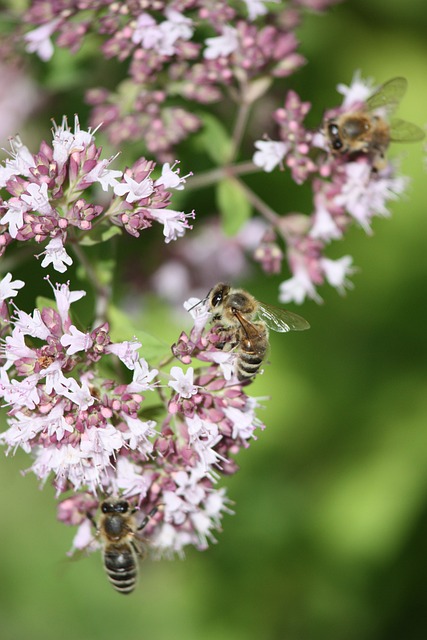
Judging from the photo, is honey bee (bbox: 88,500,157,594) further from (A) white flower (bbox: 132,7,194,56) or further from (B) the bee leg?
(A) white flower (bbox: 132,7,194,56)

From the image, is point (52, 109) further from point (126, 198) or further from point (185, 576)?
point (185, 576)

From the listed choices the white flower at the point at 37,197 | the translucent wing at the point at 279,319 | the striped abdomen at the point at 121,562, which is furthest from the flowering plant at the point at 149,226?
the translucent wing at the point at 279,319

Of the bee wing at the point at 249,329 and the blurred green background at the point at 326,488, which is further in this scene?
the blurred green background at the point at 326,488

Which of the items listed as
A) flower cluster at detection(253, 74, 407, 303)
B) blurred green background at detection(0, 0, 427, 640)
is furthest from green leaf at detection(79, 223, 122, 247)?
blurred green background at detection(0, 0, 427, 640)

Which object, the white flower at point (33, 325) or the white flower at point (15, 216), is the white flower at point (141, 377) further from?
the white flower at point (15, 216)

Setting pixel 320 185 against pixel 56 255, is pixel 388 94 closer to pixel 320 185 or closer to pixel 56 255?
pixel 320 185

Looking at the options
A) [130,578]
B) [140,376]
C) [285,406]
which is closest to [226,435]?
[140,376]
